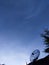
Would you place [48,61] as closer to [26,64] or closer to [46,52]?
[46,52]

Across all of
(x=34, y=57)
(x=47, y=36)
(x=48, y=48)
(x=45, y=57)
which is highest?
(x=47, y=36)

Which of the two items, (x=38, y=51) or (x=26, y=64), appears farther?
(x=26, y=64)

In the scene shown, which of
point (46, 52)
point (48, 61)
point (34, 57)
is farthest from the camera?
point (46, 52)

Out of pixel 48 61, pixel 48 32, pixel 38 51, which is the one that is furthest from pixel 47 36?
pixel 38 51

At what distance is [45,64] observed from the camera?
24.0 m

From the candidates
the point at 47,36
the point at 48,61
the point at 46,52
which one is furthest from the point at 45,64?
the point at 47,36

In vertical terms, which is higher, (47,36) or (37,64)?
A: (47,36)

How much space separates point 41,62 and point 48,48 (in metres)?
2.80

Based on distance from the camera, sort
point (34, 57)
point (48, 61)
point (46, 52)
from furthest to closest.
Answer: point (46, 52) < point (48, 61) < point (34, 57)

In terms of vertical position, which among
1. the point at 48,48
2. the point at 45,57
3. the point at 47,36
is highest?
the point at 47,36

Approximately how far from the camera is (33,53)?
19922mm

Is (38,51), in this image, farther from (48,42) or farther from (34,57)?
(48,42)

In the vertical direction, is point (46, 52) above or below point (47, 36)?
below

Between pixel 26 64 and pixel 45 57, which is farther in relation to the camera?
pixel 26 64
